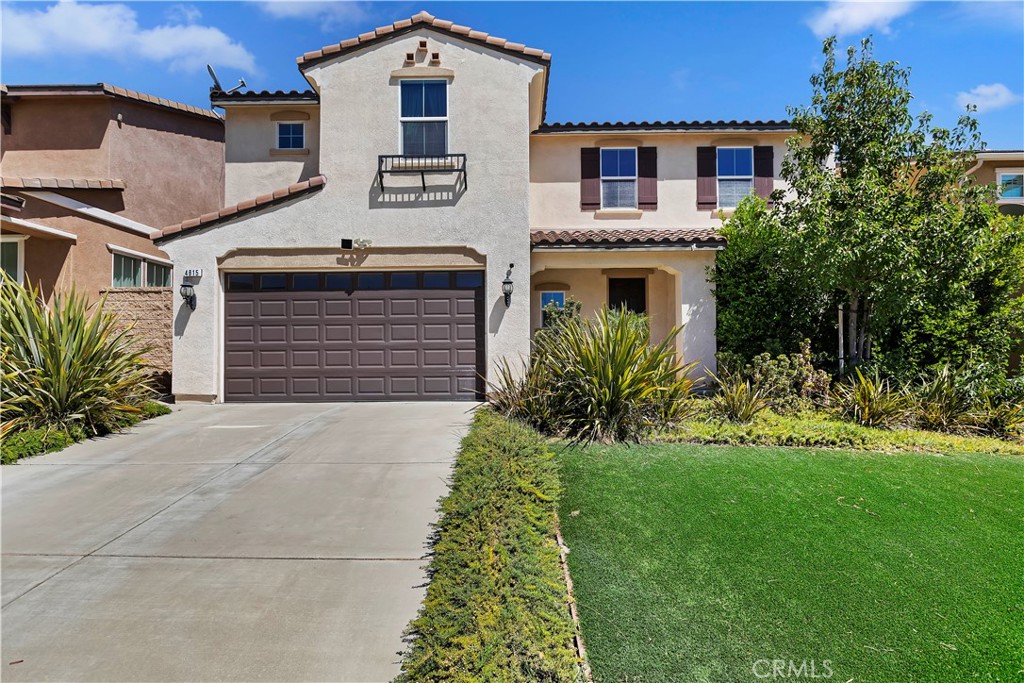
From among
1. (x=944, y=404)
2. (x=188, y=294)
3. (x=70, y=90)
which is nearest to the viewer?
(x=944, y=404)

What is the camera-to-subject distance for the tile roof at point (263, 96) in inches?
538

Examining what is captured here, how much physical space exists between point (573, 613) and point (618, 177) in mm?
12828

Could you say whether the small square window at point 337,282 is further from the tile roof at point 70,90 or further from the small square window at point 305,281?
the tile roof at point 70,90

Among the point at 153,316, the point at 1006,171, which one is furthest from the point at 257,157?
the point at 1006,171

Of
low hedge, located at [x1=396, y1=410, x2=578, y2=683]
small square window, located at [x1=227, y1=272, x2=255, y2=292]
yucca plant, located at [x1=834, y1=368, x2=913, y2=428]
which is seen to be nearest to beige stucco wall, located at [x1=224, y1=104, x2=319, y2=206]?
small square window, located at [x1=227, y1=272, x2=255, y2=292]

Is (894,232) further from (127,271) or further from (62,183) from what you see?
(62,183)

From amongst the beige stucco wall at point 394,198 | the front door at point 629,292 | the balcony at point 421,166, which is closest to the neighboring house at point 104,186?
the beige stucco wall at point 394,198

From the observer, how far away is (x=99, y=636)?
3.34 metres

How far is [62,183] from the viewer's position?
1459 cm

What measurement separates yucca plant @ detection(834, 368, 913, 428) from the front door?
247 inches

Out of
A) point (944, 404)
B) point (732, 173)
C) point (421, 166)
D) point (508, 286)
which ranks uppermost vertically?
point (732, 173)

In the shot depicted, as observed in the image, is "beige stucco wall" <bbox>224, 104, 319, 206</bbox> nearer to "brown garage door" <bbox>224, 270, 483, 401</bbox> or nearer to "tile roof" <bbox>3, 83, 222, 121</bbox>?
"brown garage door" <bbox>224, 270, 483, 401</bbox>

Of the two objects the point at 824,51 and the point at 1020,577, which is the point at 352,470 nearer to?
the point at 1020,577

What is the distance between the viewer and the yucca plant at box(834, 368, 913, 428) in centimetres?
888
